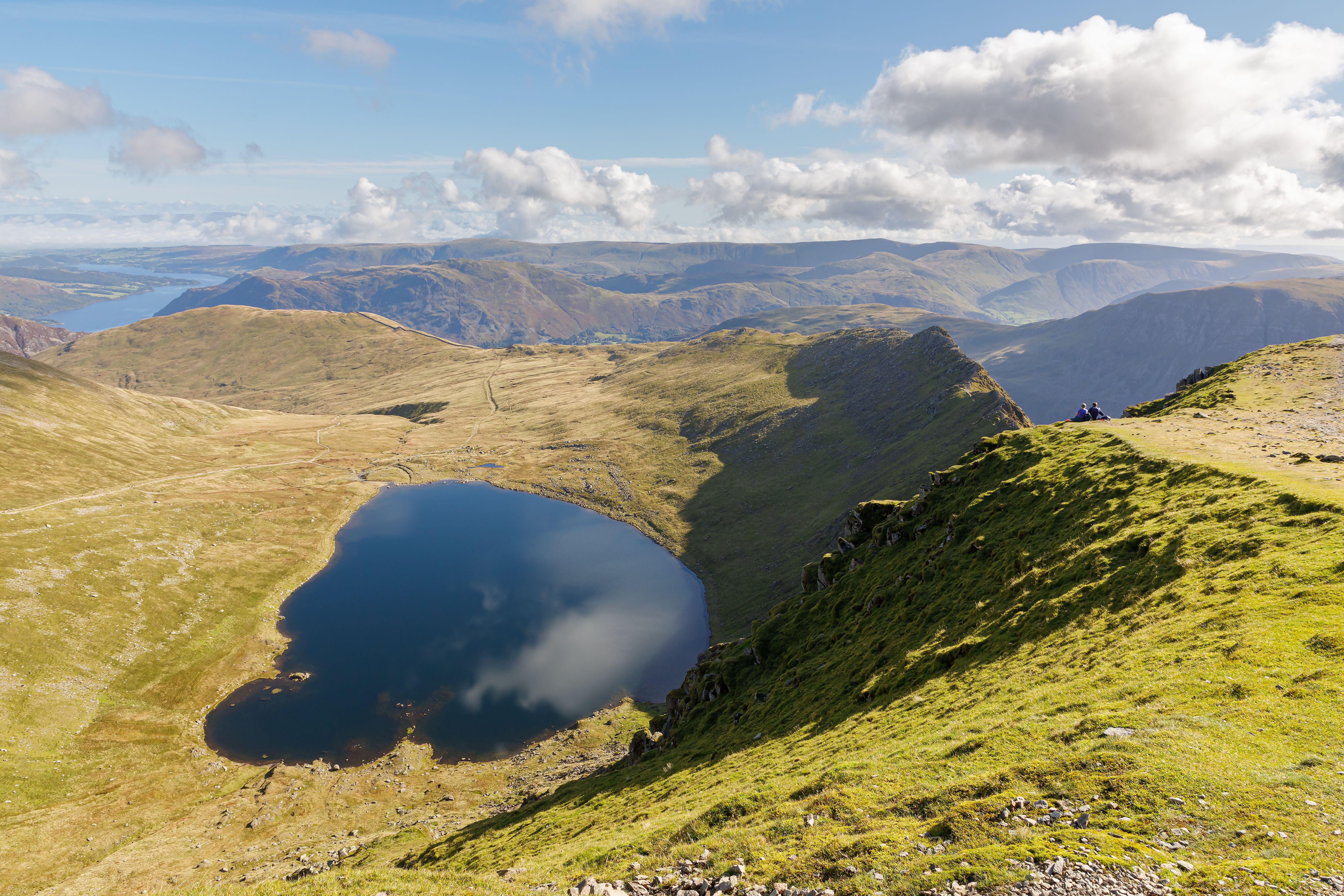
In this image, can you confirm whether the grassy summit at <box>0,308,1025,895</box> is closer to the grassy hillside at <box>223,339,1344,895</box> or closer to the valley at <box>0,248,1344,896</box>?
the valley at <box>0,248,1344,896</box>

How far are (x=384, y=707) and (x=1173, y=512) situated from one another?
317 feet

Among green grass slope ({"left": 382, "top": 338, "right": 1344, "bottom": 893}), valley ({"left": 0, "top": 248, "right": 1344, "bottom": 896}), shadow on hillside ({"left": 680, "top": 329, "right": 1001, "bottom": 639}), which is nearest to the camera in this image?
green grass slope ({"left": 382, "top": 338, "right": 1344, "bottom": 893})

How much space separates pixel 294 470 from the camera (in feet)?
603

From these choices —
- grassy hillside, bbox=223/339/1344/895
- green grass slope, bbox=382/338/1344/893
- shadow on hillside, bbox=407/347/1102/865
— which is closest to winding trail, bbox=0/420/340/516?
grassy hillside, bbox=223/339/1344/895

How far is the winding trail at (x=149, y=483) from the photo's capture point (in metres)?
115

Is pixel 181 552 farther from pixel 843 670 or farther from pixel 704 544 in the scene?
pixel 843 670

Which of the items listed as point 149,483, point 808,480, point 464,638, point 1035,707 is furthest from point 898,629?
point 149,483

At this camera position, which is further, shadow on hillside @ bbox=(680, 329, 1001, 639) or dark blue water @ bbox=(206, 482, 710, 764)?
shadow on hillside @ bbox=(680, 329, 1001, 639)

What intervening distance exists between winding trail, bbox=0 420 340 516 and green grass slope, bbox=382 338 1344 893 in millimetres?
130983

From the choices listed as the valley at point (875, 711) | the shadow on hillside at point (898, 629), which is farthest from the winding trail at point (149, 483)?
the shadow on hillside at point (898, 629)

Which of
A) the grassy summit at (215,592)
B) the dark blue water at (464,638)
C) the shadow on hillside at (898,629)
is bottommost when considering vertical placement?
the dark blue water at (464,638)

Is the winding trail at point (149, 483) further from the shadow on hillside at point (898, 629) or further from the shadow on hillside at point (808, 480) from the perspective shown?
the shadow on hillside at point (808, 480)

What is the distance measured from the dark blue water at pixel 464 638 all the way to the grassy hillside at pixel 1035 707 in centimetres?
3610

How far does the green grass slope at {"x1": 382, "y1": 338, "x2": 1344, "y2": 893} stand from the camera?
1623 cm
